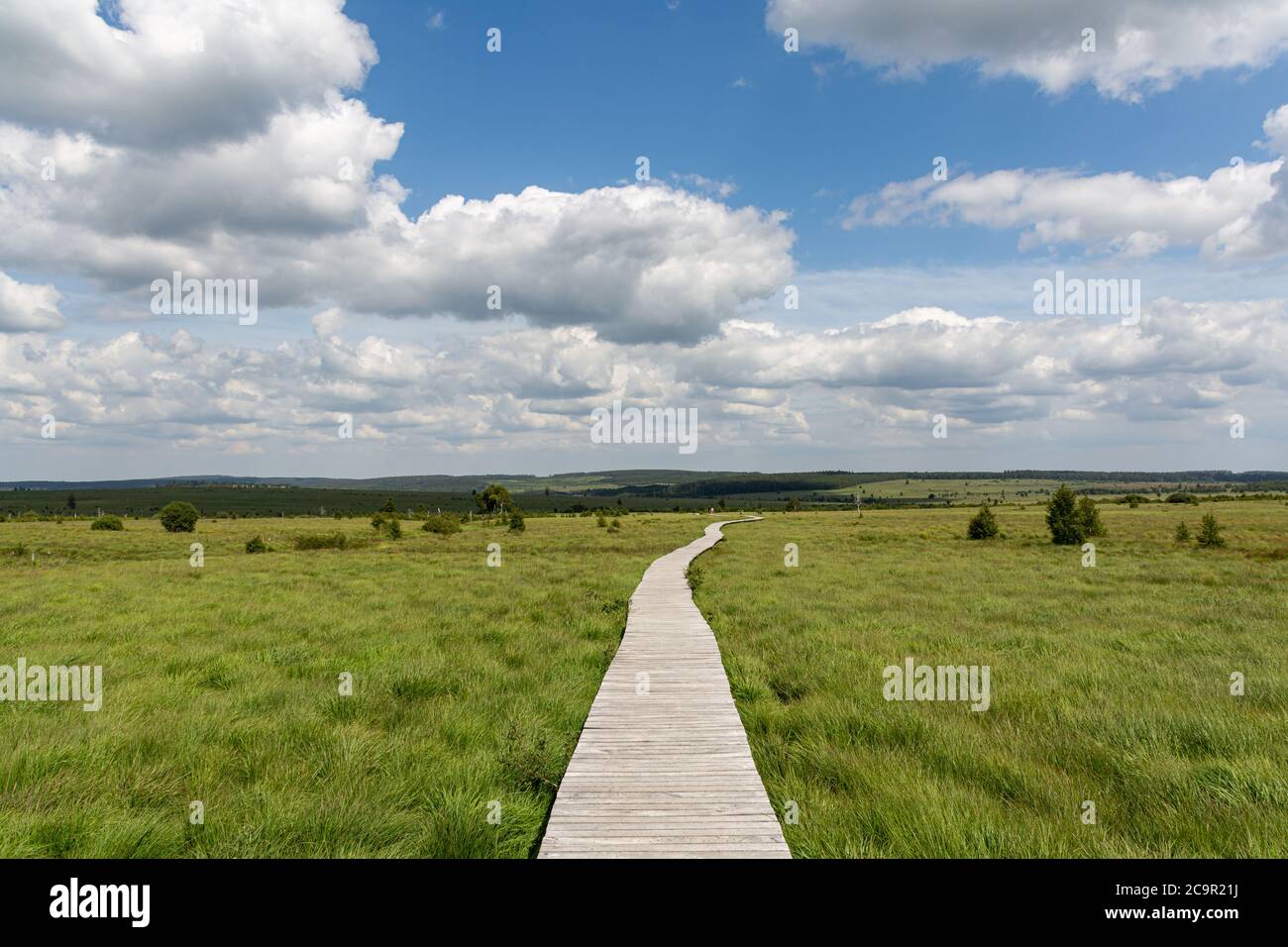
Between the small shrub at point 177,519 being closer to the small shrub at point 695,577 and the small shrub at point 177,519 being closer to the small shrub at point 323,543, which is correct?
the small shrub at point 323,543

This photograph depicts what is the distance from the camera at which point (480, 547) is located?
3341 centimetres

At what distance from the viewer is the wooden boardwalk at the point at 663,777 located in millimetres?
4539

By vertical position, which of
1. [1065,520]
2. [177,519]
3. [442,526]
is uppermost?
[1065,520]

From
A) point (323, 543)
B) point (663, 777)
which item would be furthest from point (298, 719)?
point (323, 543)

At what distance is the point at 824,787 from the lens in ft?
18.6

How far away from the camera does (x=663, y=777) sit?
5.69 meters

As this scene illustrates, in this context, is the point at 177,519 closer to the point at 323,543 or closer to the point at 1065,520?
the point at 323,543

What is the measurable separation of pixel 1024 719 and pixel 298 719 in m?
8.55
